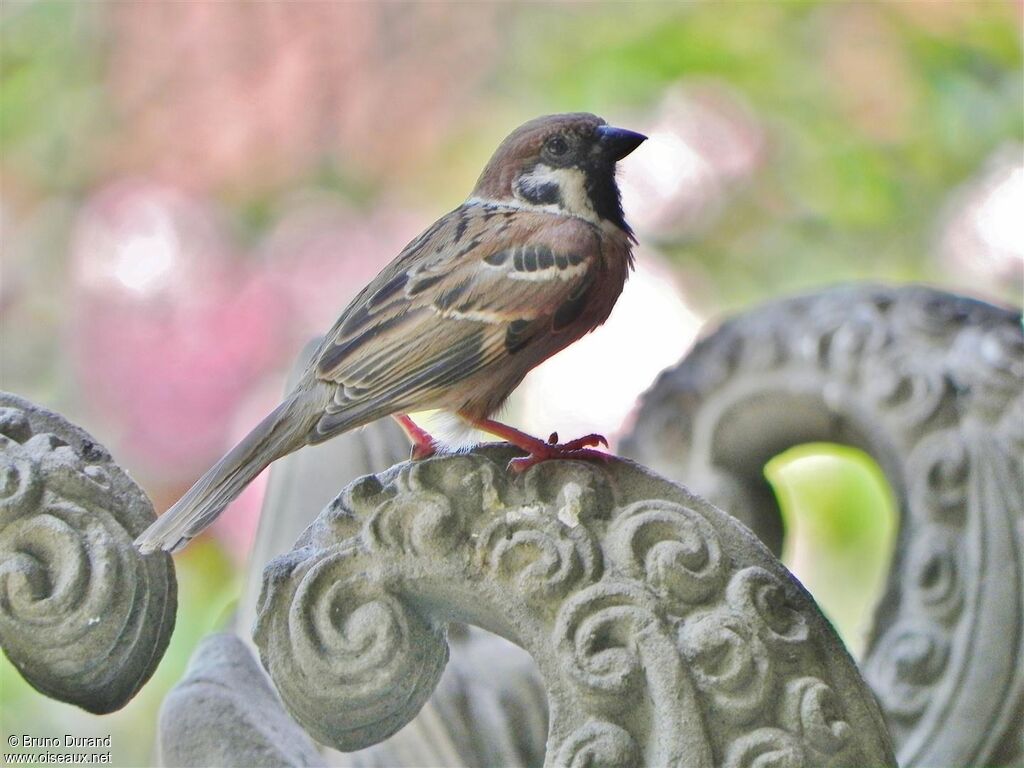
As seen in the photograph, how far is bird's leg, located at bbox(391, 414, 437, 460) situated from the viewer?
1.99m

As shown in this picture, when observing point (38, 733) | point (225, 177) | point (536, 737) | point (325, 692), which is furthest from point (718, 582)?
point (225, 177)

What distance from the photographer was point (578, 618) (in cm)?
165

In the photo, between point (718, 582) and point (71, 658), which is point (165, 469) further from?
point (718, 582)

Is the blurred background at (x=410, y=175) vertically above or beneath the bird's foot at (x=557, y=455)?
Result: above

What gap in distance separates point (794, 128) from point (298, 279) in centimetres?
145

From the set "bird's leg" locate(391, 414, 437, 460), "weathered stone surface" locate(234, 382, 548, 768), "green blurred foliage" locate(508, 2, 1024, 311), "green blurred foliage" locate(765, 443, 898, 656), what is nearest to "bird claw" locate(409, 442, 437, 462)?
"bird's leg" locate(391, 414, 437, 460)

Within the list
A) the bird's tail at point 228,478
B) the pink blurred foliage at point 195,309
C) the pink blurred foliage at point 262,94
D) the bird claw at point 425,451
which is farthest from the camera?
the pink blurred foliage at point 262,94

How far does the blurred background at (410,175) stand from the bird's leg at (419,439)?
51.7 inches

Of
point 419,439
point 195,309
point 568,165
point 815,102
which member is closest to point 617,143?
point 568,165

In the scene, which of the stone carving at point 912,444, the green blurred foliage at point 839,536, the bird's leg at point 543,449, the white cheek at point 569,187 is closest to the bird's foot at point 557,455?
the bird's leg at point 543,449

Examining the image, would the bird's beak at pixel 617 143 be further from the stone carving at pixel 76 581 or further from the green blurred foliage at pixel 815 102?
the green blurred foliage at pixel 815 102

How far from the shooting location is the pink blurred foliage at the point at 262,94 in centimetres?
376

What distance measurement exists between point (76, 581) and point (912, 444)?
1404 mm

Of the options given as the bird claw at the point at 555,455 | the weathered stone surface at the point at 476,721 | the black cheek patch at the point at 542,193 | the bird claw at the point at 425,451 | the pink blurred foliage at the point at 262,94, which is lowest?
the weathered stone surface at the point at 476,721
